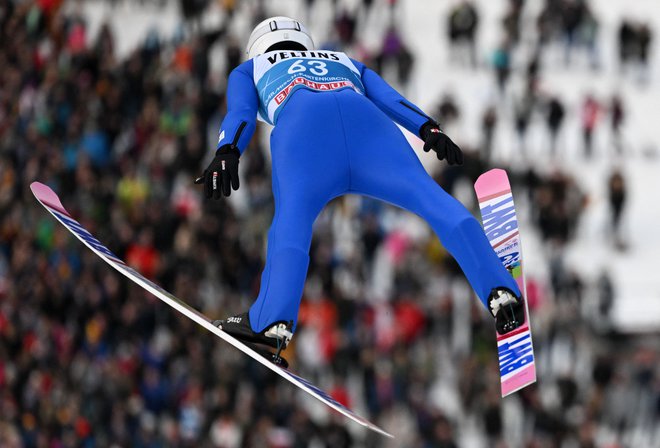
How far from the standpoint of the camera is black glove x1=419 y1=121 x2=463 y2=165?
7.49 metres

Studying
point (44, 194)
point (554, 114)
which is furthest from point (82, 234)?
point (554, 114)

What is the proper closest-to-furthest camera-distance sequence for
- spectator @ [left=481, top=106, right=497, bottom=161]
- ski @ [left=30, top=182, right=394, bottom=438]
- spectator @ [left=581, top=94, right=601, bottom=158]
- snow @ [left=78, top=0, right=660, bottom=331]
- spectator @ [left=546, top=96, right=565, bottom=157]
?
1. ski @ [left=30, top=182, right=394, bottom=438]
2. snow @ [left=78, top=0, right=660, bottom=331]
3. spectator @ [left=481, top=106, right=497, bottom=161]
4. spectator @ [left=546, top=96, right=565, bottom=157]
5. spectator @ [left=581, top=94, right=601, bottom=158]

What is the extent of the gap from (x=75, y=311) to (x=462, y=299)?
4.31 m

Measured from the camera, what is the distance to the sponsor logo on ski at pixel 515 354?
7.68 metres

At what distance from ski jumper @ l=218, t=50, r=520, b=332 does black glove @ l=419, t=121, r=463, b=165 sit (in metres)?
0.14

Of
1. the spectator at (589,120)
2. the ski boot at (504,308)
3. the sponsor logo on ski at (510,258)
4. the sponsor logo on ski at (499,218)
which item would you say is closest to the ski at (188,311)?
the ski boot at (504,308)

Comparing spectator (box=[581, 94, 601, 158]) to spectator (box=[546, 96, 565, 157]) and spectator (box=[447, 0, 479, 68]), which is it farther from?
spectator (box=[447, 0, 479, 68])

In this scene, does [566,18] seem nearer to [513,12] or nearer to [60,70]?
[513,12]

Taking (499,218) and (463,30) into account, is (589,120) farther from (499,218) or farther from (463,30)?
(499,218)

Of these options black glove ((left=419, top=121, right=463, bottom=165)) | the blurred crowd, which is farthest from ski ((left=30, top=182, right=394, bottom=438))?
the blurred crowd

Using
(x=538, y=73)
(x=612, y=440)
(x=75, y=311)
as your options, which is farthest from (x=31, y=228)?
(x=538, y=73)

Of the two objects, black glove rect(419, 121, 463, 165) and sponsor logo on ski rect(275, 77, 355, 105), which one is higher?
sponsor logo on ski rect(275, 77, 355, 105)

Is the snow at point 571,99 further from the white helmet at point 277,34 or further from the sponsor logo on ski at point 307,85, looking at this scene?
the sponsor logo on ski at point 307,85

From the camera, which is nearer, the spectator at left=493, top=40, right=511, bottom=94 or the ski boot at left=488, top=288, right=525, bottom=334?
the ski boot at left=488, top=288, right=525, bottom=334
